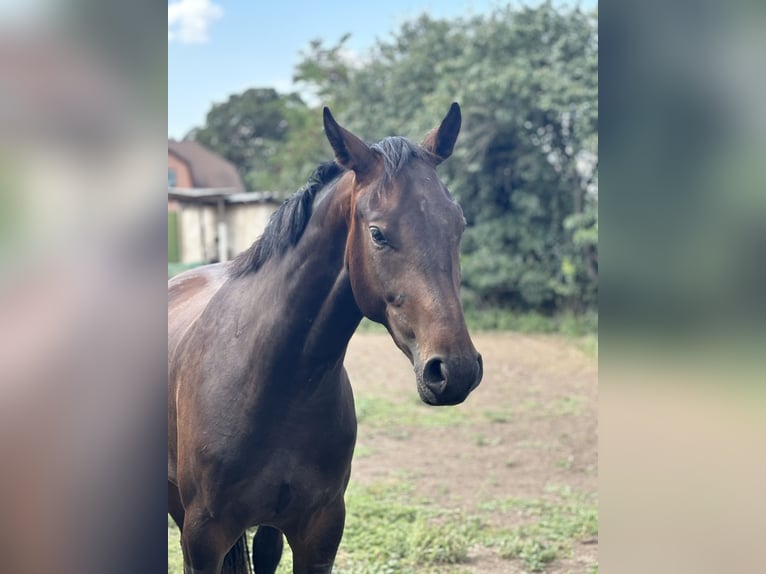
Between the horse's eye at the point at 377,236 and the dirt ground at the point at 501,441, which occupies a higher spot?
the horse's eye at the point at 377,236

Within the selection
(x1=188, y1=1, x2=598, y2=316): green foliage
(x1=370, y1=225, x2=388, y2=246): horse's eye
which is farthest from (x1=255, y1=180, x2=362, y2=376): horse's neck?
(x1=188, y1=1, x2=598, y2=316): green foliage

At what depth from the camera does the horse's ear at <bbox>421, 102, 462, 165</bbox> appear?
1.94 meters

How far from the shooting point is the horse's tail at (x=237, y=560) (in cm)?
247

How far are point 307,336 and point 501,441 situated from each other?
15.2 feet

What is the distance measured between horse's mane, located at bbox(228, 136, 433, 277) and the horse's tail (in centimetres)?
102

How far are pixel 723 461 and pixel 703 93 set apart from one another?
443mm

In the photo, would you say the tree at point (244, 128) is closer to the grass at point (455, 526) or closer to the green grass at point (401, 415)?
the green grass at point (401, 415)

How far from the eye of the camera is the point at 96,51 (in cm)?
76

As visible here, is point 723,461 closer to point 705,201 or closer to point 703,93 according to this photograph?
point 705,201

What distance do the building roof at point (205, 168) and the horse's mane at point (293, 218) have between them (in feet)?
84.0

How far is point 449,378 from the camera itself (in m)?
1.52

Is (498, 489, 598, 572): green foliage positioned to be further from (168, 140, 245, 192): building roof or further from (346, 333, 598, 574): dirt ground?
(168, 140, 245, 192): building roof

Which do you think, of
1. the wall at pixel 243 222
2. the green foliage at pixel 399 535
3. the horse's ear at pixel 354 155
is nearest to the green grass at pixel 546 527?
the green foliage at pixel 399 535

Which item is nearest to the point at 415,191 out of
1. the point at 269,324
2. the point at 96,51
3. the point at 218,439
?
the point at 269,324
